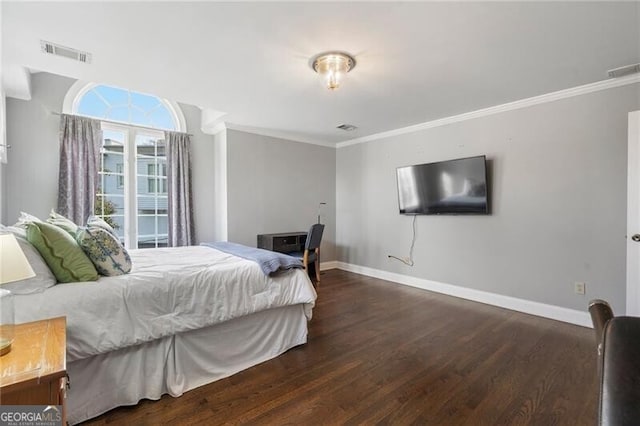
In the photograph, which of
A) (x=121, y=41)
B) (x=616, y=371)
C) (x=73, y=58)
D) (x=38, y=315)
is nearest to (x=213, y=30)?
(x=121, y=41)

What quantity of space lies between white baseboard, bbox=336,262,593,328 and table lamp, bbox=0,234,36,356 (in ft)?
13.9

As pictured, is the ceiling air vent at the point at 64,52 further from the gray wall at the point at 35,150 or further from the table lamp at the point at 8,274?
the table lamp at the point at 8,274

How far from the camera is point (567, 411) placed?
1727 millimetres

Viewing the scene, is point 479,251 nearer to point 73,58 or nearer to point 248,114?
point 248,114

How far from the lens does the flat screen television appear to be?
12.0 ft

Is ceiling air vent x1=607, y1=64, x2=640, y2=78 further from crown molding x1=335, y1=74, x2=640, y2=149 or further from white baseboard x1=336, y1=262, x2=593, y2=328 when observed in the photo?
white baseboard x1=336, y1=262, x2=593, y2=328

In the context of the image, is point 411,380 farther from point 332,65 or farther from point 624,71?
point 624,71

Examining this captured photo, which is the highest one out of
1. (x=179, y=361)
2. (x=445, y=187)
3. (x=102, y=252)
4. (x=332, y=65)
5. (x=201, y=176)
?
(x=332, y=65)

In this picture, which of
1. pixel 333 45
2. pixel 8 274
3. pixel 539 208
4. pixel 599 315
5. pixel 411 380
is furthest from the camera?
pixel 539 208

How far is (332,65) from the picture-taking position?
2436 mm

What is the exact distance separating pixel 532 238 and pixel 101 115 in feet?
18.7

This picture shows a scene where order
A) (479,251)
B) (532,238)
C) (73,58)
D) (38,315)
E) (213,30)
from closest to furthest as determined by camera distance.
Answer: (38,315)
(213,30)
(73,58)
(532,238)
(479,251)

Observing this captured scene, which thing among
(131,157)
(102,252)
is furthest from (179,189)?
(102,252)

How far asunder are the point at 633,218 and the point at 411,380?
2387 mm
